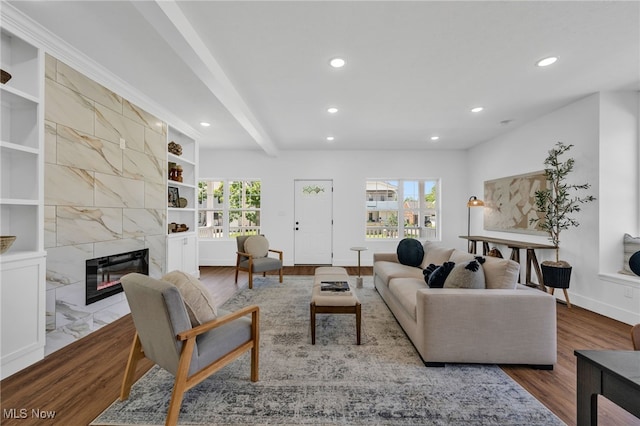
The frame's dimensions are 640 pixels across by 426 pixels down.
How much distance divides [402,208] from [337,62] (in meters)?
4.38

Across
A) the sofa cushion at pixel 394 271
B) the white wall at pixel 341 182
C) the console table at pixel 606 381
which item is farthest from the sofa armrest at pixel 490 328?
the white wall at pixel 341 182

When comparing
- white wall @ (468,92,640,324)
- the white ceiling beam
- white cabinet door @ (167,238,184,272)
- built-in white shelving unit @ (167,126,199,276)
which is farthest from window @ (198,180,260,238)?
white wall @ (468,92,640,324)

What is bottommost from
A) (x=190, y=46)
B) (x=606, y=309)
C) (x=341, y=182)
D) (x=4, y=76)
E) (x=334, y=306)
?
(x=606, y=309)

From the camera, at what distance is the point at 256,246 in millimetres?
4617

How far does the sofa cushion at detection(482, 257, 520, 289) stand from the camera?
7.35ft

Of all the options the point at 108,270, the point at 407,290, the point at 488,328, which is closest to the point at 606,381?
the point at 488,328

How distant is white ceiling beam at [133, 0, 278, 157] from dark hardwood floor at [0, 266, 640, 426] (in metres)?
2.57

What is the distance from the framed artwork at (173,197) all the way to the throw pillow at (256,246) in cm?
132

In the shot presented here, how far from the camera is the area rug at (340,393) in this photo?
1561 mm

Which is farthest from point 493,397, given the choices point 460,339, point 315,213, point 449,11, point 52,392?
point 315,213

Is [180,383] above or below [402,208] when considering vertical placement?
below

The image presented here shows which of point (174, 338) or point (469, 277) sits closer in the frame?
point (174, 338)

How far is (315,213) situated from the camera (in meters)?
6.15

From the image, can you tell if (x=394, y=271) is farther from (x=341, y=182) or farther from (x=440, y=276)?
(x=341, y=182)
